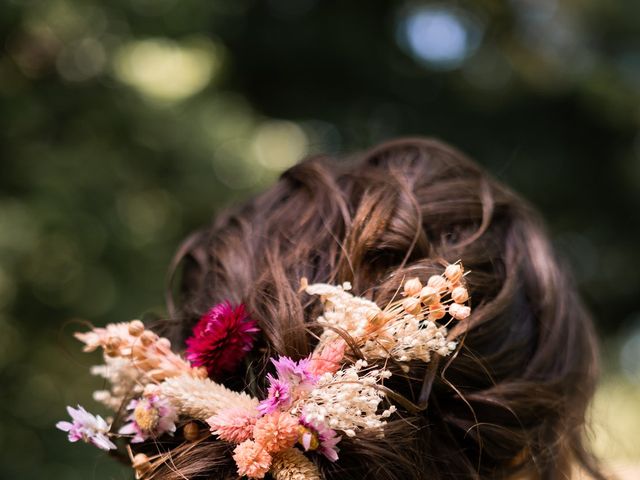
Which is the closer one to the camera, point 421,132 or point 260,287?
point 260,287

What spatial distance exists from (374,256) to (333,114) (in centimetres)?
404

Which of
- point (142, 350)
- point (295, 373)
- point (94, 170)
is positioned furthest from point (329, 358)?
point (94, 170)

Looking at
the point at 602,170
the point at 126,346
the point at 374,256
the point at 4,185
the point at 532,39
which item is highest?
the point at 374,256

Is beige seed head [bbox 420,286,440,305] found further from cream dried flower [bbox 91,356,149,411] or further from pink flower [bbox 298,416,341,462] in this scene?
cream dried flower [bbox 91,356,149,411]

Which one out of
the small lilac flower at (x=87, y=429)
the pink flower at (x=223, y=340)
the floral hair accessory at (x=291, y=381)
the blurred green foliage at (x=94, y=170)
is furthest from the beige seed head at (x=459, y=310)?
the blurred green foliage at (x=94, y=170)

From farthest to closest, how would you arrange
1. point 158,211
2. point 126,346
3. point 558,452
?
point 158,211 < point 558,452 < point 126,346

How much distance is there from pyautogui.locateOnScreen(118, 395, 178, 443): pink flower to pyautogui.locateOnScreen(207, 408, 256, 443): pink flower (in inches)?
3.4

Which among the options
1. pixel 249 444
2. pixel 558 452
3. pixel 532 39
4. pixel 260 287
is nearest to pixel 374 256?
pixel 260 287

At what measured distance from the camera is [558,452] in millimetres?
1131

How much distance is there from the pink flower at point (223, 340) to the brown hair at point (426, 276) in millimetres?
24

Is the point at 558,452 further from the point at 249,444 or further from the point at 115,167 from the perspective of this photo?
the point at 115,167

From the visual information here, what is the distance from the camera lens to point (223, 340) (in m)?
0.86

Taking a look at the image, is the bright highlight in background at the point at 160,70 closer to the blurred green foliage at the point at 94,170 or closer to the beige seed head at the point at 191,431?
the blurred green foliage at the point at 94,170

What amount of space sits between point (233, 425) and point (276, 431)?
5cm
